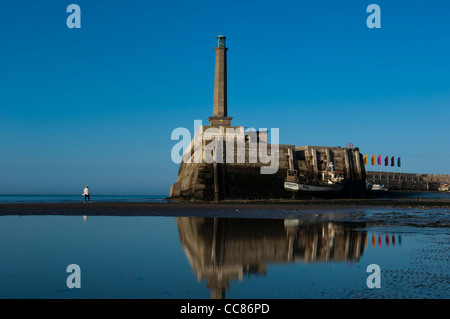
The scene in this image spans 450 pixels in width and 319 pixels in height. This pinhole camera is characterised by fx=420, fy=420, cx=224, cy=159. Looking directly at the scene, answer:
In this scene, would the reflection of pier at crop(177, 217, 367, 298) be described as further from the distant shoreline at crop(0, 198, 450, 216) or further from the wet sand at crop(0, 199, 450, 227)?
the distant shoreline at crop(0, 198, 450, 216)

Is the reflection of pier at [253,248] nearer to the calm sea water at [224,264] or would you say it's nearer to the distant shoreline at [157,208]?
the calm sea water at [224,264]

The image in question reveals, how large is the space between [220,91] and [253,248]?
52.3 meters

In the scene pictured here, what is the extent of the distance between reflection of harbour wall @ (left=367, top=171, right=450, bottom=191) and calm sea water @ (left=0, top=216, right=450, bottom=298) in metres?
76.7

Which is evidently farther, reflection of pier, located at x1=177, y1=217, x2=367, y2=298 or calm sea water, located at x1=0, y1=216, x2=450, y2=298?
reflection of pier, located at x1=177, y1=217, x2=367, y2=298

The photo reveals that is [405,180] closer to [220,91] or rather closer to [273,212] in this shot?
[220,91]

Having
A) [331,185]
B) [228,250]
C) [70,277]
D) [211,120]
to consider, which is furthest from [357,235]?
[211,120]

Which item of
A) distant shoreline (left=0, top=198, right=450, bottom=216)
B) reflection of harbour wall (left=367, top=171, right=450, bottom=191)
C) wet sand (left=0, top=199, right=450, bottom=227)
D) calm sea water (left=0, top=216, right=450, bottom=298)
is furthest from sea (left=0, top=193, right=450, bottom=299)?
reflection of harbour wall (left=367, top=171, right=450, bottom=191)

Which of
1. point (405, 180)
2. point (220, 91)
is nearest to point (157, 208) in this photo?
point (220, 91)

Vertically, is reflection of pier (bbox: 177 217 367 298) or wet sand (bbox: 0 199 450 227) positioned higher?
reflection of pier (bbox: 177 217 367 298)

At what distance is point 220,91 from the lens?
6019 cm

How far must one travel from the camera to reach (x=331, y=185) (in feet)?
140

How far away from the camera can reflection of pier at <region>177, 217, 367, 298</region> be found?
265 inches
